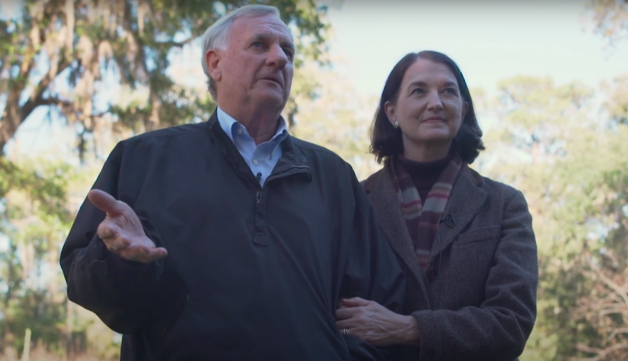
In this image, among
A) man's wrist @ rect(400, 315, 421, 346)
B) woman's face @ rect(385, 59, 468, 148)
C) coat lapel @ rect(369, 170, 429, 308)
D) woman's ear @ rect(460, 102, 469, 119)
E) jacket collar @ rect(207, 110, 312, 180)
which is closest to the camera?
jacket collar @ rect(207, 110, 312, 180)

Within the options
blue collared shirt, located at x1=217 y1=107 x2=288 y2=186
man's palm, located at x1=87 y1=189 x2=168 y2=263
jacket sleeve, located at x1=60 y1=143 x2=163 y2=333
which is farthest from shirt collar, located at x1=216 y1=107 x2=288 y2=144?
man's palm, located at x1=87 y1=189 x2=168 y2=263

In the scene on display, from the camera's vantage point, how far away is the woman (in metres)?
2.43

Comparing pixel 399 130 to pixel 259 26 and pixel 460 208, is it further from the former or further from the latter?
pixel 259 26

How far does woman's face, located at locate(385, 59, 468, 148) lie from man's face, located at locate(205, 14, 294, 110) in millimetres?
582

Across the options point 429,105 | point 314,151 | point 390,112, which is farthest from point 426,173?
point 314,151

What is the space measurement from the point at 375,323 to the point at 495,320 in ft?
1.44

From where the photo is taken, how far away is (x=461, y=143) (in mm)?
3061

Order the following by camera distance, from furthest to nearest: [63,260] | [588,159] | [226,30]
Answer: [588,159], [226,30], [63,260]

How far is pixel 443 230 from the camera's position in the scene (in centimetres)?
268

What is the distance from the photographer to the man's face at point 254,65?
8.23 feet

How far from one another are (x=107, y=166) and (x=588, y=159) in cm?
1803

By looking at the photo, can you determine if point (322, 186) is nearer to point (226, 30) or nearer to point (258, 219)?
point (258, 219)

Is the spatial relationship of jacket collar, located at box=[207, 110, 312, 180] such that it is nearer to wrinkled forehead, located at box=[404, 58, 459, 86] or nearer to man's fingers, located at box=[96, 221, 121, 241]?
man's fingers, located at box=[96, 221, 121, 241]

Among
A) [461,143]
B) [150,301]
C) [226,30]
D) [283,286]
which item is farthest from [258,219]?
[461,143]
